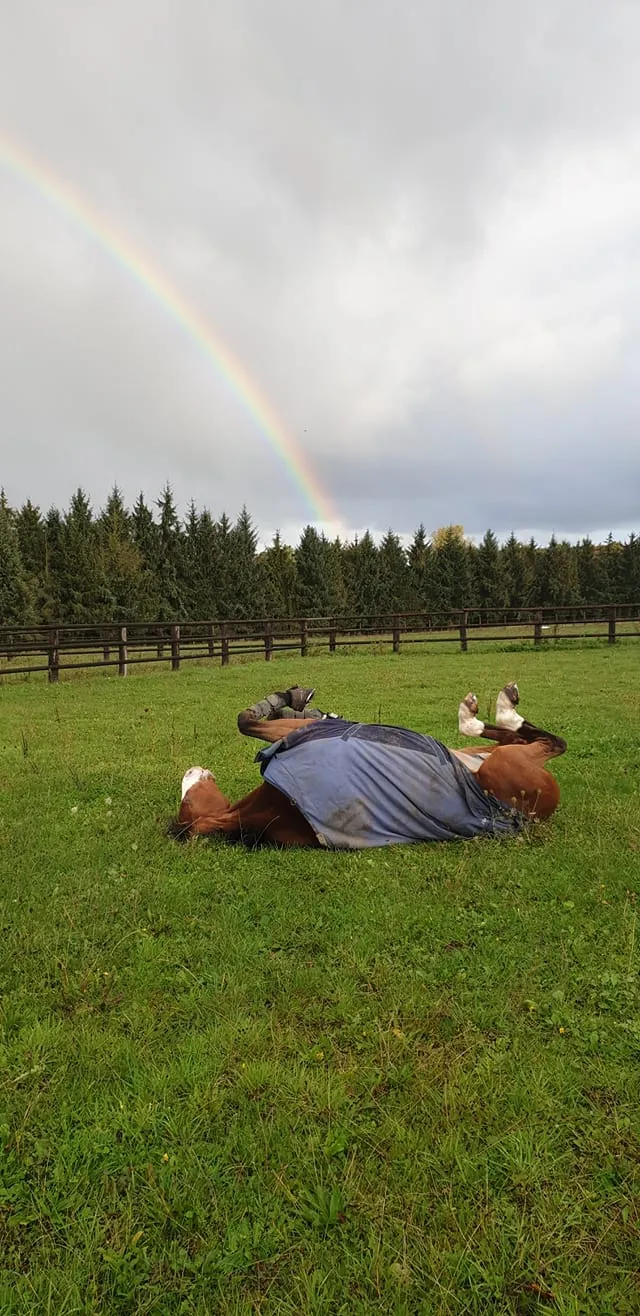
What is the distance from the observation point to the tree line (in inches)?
1387

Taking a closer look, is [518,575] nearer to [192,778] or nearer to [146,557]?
[146,557]

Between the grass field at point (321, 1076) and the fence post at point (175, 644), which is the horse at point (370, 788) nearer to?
the grass field at point (321, 1076)

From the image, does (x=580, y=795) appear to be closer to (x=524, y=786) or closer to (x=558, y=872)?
(x=524, y=786)

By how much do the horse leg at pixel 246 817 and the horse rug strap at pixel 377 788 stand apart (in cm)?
20

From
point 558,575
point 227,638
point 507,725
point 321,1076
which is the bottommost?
point 321,1076

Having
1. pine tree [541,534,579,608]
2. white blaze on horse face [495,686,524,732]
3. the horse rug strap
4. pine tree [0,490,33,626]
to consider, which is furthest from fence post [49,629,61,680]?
pine tree [541,534,579,608]

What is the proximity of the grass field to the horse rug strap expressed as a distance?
181 millimetres

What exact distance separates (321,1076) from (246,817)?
2.35 metres

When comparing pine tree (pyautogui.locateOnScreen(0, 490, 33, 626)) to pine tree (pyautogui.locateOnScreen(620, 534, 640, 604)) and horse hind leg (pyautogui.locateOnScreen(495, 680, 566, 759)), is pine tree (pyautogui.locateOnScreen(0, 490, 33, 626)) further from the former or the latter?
pine tree (pyautogui.locateOnScreen(620, 534, 640, 604))

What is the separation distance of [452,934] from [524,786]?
138 centimetres

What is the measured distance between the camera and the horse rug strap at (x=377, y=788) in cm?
408

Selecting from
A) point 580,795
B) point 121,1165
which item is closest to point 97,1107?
point 121,1165

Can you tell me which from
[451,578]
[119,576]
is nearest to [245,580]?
[119,576]

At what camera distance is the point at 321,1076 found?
2.18 m
